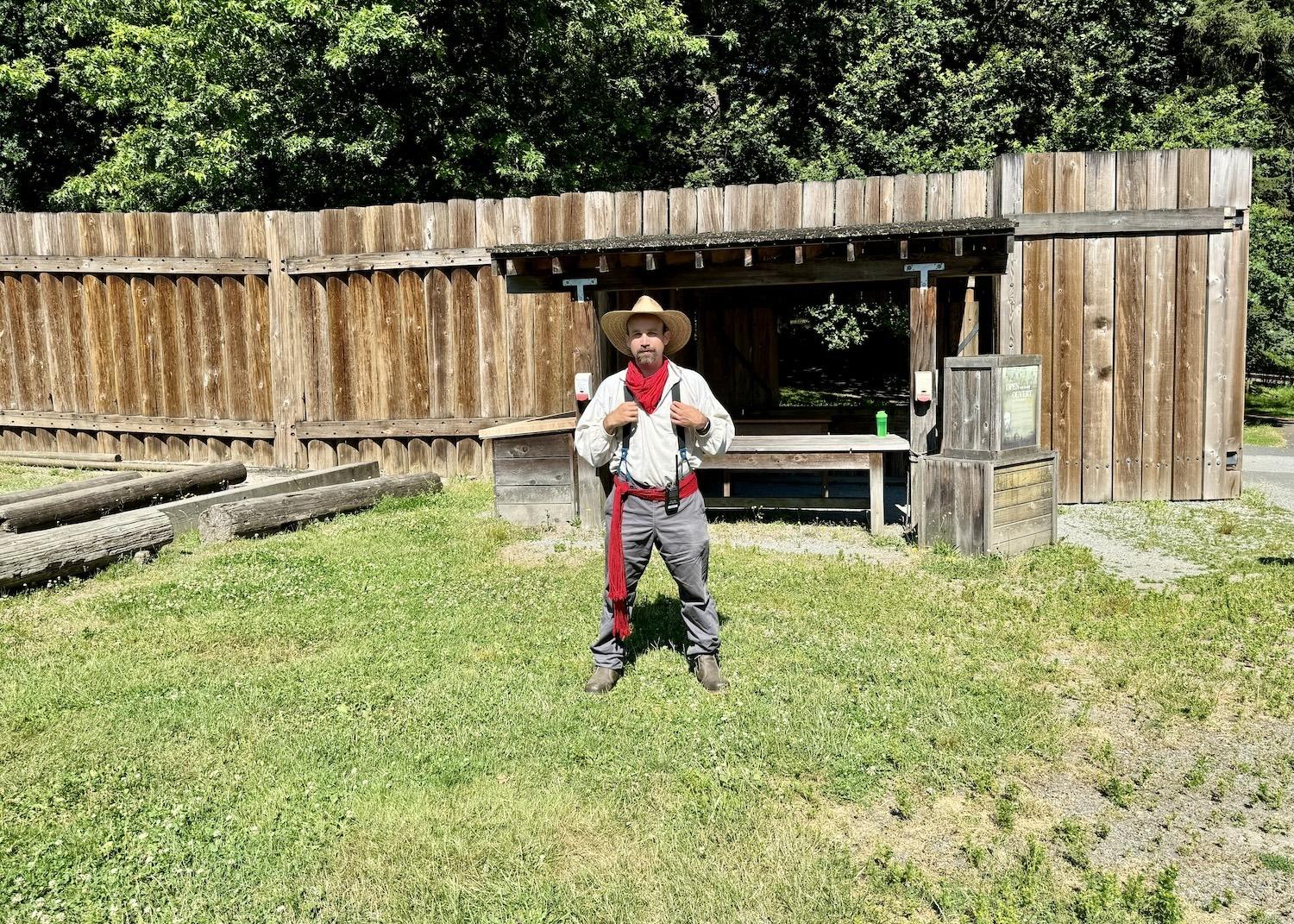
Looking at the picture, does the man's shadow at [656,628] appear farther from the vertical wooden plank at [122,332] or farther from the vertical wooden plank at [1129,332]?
the vertical wooden plank at [122,332]

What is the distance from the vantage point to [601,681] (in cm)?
559

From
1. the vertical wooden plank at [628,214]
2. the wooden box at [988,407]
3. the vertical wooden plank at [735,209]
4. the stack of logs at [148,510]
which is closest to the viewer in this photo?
the stack of logs at [148,510]

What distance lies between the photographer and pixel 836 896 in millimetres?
3662

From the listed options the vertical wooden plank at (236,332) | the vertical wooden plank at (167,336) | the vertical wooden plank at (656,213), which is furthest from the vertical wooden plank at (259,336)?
the vertical wooden plank at (656,213)

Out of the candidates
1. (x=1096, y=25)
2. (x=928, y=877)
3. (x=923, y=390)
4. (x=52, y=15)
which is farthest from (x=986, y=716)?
(x=52, y=15)

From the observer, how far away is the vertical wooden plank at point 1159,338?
10.5 metres

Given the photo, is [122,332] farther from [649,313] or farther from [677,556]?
[677,556]

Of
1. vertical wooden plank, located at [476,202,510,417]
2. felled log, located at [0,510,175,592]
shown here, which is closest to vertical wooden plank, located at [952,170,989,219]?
vertical wooden plank, located at [476,202,510,417]

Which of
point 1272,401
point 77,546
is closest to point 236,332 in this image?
point 77,546

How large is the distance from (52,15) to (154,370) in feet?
32.6

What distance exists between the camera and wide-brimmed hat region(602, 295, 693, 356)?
5.64 metres

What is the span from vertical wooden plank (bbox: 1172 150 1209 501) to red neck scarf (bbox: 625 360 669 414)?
23.9 feet

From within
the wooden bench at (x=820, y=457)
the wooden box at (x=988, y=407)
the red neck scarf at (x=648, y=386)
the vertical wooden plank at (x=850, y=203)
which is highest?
the vertical wooden plank at (x=850, y=203)

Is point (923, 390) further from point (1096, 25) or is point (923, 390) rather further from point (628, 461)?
point (1096, 25)
